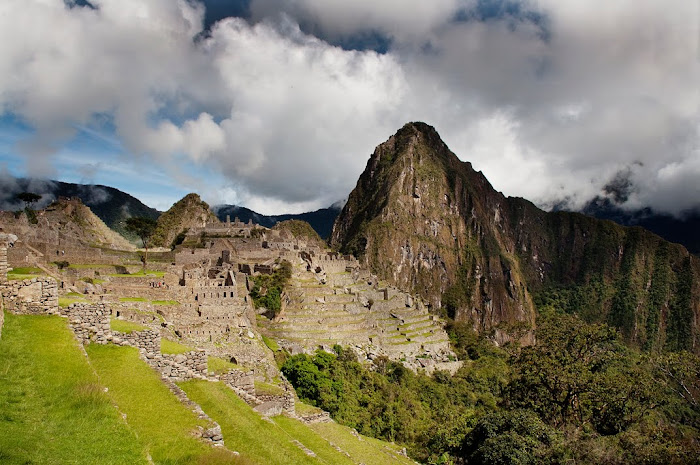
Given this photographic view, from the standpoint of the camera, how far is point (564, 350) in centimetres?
3662

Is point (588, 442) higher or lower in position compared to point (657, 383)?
lower

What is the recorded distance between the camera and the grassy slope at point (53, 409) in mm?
6250

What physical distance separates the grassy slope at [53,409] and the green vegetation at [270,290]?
29.6m

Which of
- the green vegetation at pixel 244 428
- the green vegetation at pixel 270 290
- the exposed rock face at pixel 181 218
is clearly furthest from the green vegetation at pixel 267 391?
the exposed rock face at pixel 181 218

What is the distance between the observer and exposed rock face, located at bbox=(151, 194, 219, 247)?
6372 centimetres

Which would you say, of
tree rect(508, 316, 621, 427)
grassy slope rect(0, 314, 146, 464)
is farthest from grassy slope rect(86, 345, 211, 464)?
tree rect(508, 316, 621, 427)

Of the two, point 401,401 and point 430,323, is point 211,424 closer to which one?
point 401,401

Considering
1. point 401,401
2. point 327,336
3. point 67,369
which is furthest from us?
point 327,336

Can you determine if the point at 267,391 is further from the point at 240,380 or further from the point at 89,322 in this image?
the point at 89,322

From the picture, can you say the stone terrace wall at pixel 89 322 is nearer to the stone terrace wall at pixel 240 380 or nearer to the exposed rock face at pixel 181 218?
the stone terrace wall at pixel 240 380

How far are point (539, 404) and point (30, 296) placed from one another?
103 feet

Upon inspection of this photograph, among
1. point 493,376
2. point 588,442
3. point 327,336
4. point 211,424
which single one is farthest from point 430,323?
point 211,424

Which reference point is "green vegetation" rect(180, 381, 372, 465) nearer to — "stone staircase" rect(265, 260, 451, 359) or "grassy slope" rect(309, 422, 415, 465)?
"grassy slope" rect(309, 422, 415, 465)

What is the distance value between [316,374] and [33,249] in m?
19.4
